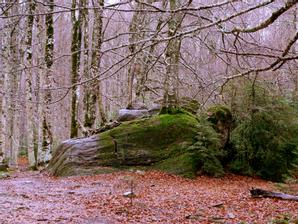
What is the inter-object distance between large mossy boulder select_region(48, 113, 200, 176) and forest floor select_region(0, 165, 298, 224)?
3.91 feet

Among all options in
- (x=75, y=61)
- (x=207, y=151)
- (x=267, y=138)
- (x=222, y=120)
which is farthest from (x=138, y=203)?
(x=75, y=61)

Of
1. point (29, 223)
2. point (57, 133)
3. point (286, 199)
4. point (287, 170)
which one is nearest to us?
point (29, 223)

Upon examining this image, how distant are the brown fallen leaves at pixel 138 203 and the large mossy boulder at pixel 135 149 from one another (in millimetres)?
1228

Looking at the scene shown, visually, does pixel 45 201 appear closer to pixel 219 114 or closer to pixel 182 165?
pixel 182 165

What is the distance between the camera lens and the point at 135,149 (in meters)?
13.5

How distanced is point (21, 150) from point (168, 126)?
2215 centimetres

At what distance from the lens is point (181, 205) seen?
8008mm

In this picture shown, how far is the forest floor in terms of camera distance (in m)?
6.76

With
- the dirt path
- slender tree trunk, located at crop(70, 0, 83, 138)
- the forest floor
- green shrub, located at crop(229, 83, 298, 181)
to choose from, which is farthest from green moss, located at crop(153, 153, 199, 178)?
slender tree trunk, located at crop(70, 0, 83, 138)

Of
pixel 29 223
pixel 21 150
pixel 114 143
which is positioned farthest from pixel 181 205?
pixel 21 150

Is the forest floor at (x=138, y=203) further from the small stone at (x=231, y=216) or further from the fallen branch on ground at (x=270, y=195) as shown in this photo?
the fallen branch on ground at (x=270, y=195)

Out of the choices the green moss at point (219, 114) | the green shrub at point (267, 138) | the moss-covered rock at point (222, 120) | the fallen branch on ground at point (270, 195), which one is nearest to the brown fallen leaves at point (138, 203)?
the fallen branch on ground at point (270, 195)

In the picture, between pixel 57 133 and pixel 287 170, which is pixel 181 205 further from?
pixel 57 133

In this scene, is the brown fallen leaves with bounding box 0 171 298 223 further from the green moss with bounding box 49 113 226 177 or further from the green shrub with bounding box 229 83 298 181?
the green shrub with bounding box 229 83 298 181
